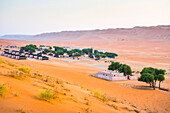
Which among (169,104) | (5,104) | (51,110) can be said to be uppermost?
(5,104)

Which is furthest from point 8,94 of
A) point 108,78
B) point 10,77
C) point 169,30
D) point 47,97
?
point 169,30

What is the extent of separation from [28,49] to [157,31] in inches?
6360

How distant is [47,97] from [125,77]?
84.0ft

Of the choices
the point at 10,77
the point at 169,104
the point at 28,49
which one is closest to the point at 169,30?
the point at 28,49

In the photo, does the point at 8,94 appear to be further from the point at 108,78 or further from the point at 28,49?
the point at 28,49

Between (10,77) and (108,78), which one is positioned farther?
(108,78)

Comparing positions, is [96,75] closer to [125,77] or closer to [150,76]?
[125,77]

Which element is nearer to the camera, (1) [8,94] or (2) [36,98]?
(1) [8,94]

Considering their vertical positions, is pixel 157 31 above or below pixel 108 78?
above

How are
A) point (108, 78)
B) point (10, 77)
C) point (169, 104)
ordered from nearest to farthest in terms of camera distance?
point (10, 77) → point (169, 104) → point (108, 78)

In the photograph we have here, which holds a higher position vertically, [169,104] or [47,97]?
[47,97]

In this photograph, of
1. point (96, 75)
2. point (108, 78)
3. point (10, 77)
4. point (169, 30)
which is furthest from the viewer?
point (169, 30)

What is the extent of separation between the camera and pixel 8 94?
6.48m

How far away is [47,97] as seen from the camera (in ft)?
23.5
